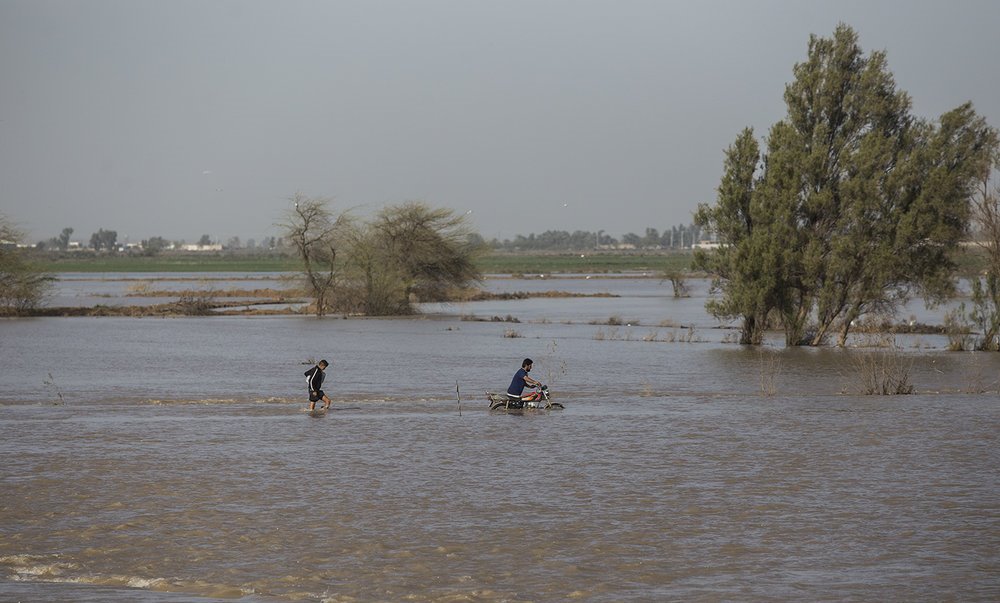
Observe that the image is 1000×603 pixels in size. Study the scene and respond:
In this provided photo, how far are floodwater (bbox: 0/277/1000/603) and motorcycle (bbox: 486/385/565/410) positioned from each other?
1.19ft

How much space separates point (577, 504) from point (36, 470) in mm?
7648

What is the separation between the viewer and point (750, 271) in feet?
123

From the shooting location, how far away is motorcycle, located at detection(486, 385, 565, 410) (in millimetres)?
22078

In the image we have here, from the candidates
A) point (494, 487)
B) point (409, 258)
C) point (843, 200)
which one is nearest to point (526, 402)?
point (494, 487)

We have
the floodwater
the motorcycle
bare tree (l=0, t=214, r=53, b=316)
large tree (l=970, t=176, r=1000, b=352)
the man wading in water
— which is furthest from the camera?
bare tree (l=0, t=214, r=53, b=316)

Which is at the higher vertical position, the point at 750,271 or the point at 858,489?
the point at 750,271

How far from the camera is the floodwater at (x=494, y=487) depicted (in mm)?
10328

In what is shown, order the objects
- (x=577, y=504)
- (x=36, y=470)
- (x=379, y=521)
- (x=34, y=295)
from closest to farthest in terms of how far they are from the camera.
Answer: (x=379, y=521) < (x=577, y=504) < (x=36, y=470) < (x=34, y=295)

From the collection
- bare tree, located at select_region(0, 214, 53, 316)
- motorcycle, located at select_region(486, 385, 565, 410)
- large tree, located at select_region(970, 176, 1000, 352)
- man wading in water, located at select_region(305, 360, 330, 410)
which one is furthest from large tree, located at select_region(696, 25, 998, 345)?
bare tree, located at select_region(0, 214, 53, 316)

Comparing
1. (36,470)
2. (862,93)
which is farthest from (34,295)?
(36,470)

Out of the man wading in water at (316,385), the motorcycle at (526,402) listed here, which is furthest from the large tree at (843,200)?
the man wading in water at (316,385)

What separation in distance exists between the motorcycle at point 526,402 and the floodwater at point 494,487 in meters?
0.36

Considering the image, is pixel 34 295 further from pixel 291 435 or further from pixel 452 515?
pixel 452 515

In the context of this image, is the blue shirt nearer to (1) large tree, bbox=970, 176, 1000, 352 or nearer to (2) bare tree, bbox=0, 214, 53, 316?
(1) large tree, bbox=970, 176, 1000, 352
